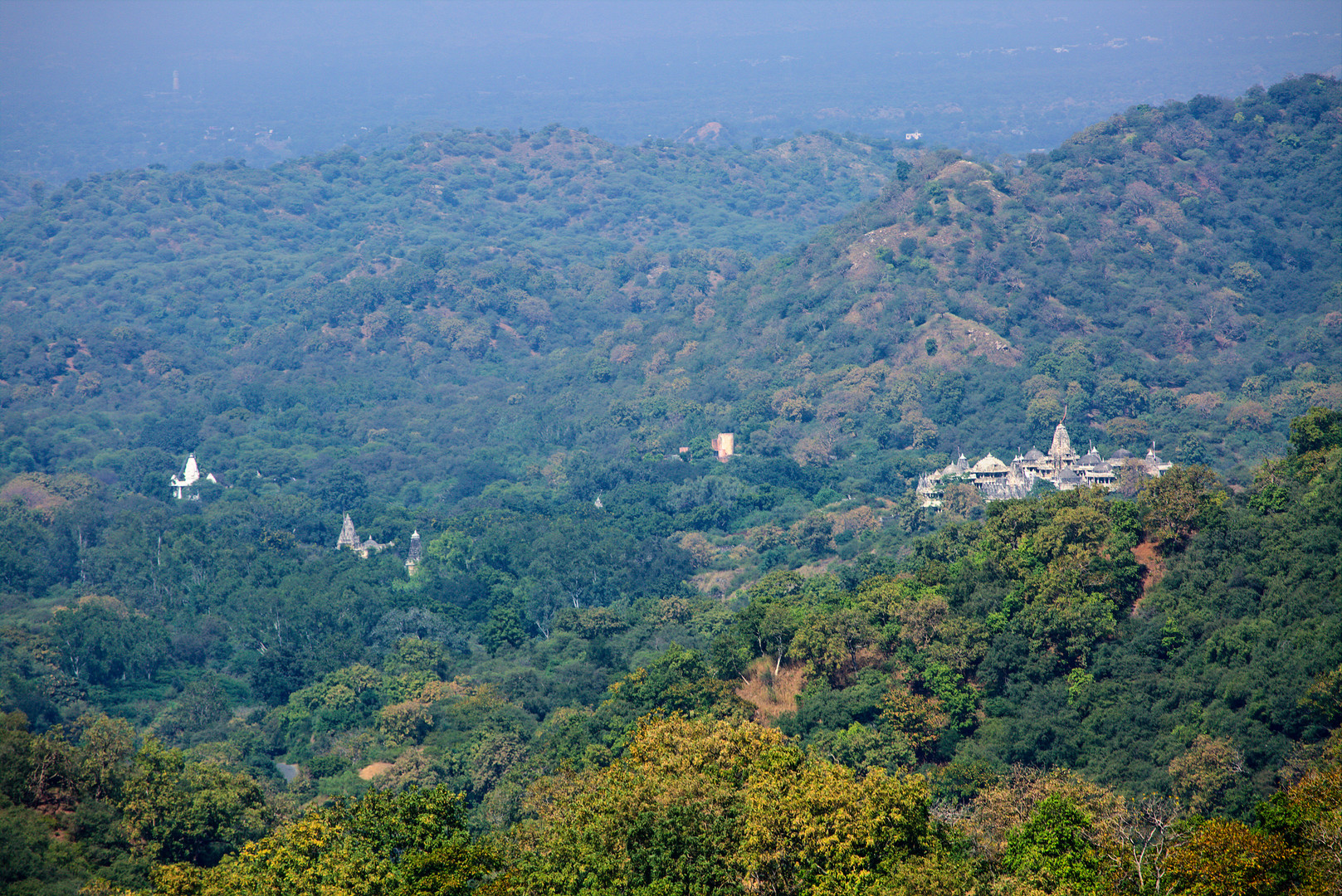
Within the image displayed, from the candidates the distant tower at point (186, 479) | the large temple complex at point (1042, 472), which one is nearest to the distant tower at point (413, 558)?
the distant tower at point (186, 479)

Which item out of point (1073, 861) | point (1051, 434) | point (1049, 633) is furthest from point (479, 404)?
point (1073, 861)

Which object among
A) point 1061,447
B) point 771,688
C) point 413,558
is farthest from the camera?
point 413,558

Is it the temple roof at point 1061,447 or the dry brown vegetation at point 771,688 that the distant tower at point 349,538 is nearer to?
the temple roof at point 1061,447

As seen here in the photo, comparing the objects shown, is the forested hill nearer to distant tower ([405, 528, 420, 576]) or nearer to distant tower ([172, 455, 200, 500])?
distant tower ([172, 455, 200, 500])

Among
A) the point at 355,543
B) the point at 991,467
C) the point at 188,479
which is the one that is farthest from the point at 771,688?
the point at 188,479

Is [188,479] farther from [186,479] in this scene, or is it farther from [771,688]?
[771,688]

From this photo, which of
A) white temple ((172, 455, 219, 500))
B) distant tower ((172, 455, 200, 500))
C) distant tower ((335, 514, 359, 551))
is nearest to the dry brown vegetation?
distant tower ((335, 514, 359, 551))
